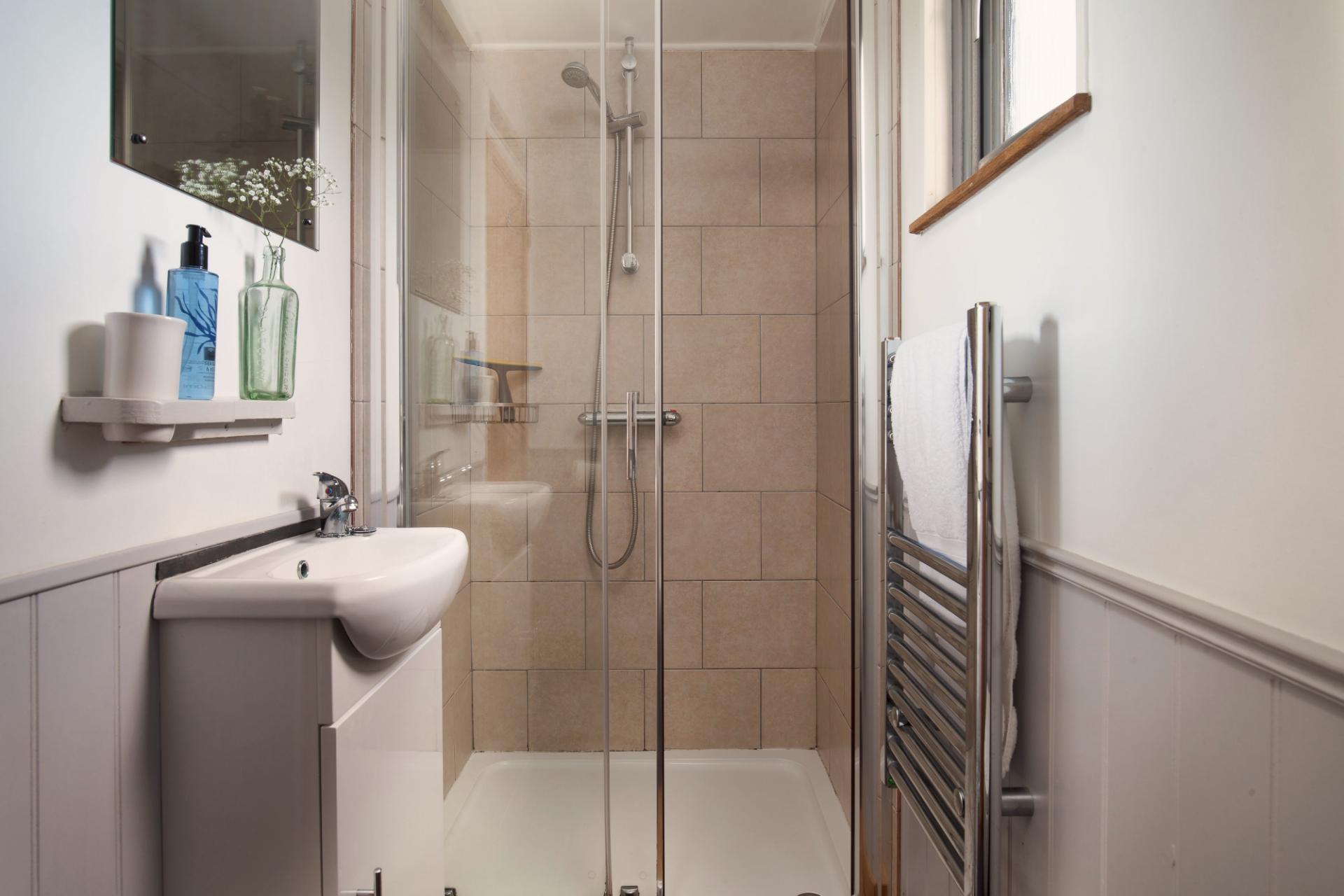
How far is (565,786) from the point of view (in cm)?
141

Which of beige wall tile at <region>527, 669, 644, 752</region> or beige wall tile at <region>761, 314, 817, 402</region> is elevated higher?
beige wall tile at <region>761, 314, 817, 402</region>

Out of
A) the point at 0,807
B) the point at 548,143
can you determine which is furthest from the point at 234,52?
the point at 0,807

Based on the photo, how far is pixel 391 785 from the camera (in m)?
0.99

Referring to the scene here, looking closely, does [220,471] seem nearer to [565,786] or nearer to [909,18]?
[565,786]

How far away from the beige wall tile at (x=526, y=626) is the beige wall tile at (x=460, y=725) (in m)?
0.06

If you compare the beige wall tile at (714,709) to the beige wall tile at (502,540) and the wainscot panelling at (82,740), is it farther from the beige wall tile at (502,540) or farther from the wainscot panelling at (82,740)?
the wainscot panelling at (82,740)

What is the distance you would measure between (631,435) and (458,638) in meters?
0.56

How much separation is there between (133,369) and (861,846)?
165 cm

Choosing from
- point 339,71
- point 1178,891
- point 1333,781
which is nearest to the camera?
point 1333,781

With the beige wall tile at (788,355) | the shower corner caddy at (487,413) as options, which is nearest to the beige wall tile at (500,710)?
the shower corner caddy at (487,413)

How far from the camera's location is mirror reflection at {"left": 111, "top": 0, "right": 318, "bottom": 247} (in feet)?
2.77

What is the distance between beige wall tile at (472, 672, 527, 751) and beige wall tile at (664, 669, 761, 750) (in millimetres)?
939

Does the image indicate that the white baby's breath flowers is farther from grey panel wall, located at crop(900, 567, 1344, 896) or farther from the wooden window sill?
grey panel wall, located at crop(900, 567, 1344, 896)

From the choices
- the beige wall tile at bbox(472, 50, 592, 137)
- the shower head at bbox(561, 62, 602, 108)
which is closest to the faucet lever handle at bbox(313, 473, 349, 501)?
the beige wall tile at bbox(472, 50, 592, 137)
